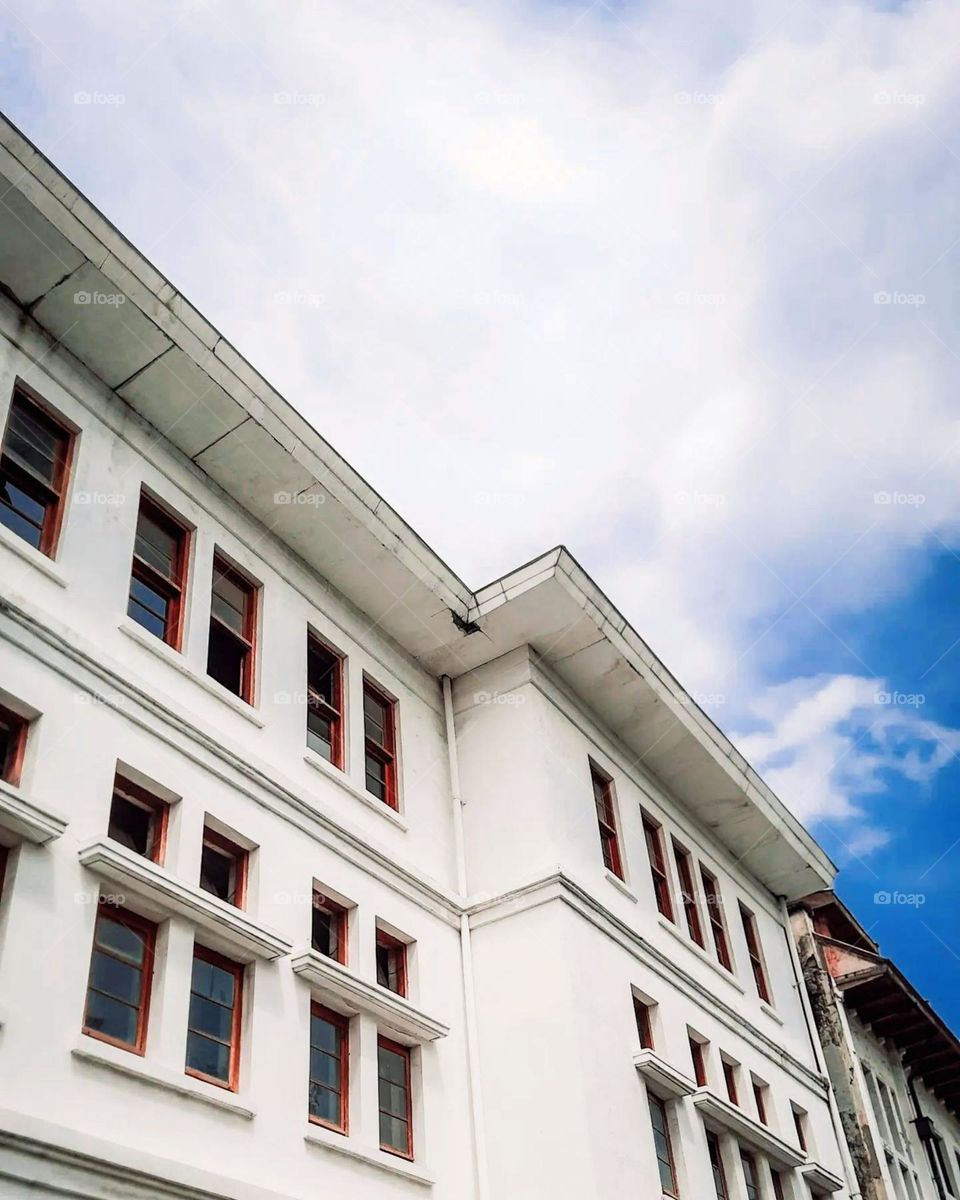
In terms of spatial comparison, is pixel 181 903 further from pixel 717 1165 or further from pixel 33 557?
pixel 717 1165

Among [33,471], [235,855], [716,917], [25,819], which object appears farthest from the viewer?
[716,917]

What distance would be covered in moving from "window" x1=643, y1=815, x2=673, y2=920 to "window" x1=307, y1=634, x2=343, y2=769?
20.2 ft

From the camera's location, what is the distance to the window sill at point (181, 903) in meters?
10.4

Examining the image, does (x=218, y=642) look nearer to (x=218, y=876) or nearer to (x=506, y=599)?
(x=218, y=876)

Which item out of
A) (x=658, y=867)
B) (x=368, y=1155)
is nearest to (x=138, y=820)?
(x=368, y=1155)

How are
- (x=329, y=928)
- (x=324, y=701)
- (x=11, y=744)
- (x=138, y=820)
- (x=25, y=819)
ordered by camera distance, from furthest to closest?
(x=324, y=701)
(x=329, y=928)
(x=138, y=820)
(x=11, y=744)
(x=25, y=819)

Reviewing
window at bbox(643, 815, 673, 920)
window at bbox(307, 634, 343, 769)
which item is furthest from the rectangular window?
window at bbox(643, 815, 673, 920)

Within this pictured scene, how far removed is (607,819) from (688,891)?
9.27ft

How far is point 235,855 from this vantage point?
12703 millimetres

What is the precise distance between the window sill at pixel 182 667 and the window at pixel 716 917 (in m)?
10.2

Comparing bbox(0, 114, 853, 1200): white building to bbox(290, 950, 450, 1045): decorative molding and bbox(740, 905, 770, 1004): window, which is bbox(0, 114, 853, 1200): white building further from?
bbox(740, 905, 770, 1004): window

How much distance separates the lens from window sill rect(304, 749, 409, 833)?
14.3m

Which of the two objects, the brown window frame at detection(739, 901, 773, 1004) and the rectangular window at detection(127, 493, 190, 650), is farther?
the brown window frame at detection(739, 901, 773, 1004)

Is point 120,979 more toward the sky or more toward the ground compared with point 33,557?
more toward the ground
